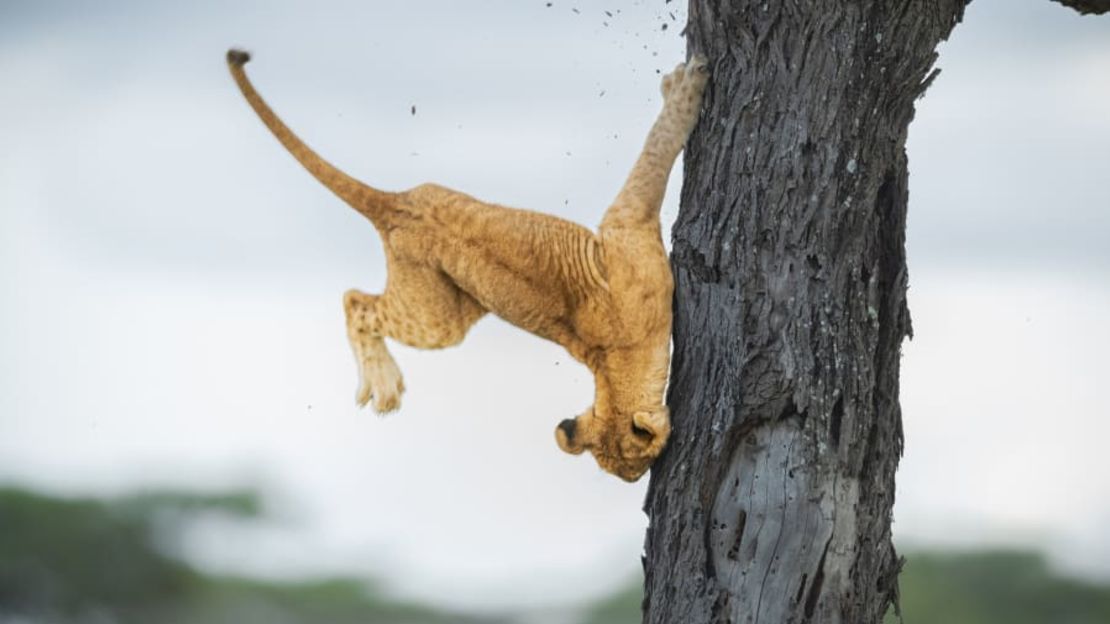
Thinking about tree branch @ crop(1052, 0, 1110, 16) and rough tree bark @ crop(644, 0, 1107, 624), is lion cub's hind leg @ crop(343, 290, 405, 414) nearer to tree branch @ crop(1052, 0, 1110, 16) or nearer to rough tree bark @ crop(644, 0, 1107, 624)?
rough tree bark @ crop(644, 0, 1107, 624)

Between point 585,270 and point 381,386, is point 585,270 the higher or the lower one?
the higher one

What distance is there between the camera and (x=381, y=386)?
6047 millimetres

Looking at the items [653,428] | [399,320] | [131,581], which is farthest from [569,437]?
[131,581]

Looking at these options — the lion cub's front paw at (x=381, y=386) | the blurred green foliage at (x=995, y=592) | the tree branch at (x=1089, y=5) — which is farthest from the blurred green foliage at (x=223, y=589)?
the tree branch at (x=1089, y=5)

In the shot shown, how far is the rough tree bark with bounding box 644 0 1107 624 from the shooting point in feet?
17.6

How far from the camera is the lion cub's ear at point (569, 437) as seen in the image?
5.59 metres

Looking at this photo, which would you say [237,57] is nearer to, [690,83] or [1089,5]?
[690,83]

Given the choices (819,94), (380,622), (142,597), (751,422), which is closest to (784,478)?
(751,422)

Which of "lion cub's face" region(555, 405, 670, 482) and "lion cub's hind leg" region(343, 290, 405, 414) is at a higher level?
"lion cub's hind leg" region(343, 290, 405, 414)

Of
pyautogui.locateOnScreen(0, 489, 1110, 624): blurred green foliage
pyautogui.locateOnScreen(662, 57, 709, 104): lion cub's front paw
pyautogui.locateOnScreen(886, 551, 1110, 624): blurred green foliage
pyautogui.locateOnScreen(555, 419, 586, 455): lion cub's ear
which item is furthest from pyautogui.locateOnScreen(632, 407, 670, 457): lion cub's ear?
pyautogui.locateOnScreen(886, 551, 1110, 624): blurred green foliage

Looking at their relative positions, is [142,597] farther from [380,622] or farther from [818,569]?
[818,569]

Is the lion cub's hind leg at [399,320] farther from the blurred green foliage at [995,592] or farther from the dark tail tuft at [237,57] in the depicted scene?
the blurred green foliage at [995,592]

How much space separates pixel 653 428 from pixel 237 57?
2150mm

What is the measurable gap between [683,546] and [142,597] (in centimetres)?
1361
